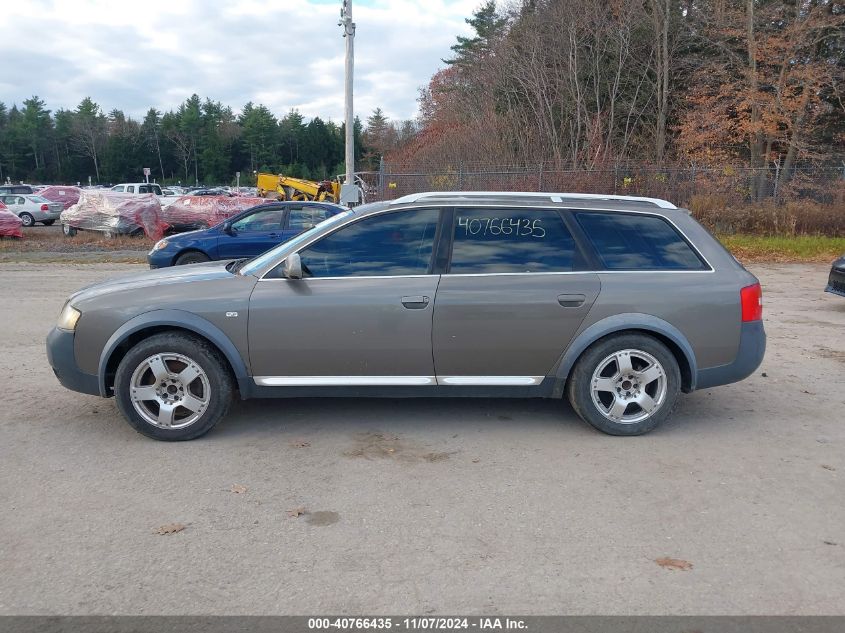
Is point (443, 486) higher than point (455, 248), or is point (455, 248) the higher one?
point (455, 248)

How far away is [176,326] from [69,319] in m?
0.81

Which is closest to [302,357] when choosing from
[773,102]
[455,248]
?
[455,248]

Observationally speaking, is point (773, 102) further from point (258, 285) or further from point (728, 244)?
point (258, 285)

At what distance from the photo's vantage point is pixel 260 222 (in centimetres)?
1320

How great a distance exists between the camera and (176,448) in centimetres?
496

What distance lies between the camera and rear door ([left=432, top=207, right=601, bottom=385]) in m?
5.05

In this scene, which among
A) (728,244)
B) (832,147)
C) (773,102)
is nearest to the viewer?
(728,244)

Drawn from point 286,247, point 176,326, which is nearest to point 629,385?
point 286,247

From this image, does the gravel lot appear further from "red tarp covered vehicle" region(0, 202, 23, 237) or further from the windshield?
"red tarp covered vehicle" region(0, 202, 23, 237)

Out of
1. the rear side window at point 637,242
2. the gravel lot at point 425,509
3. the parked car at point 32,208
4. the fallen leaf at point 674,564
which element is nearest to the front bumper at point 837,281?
the gravel lot at point 425,509

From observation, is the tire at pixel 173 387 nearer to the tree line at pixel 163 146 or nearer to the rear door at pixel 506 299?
the rear door at pixel 506 299

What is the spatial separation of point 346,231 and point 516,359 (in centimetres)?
153
